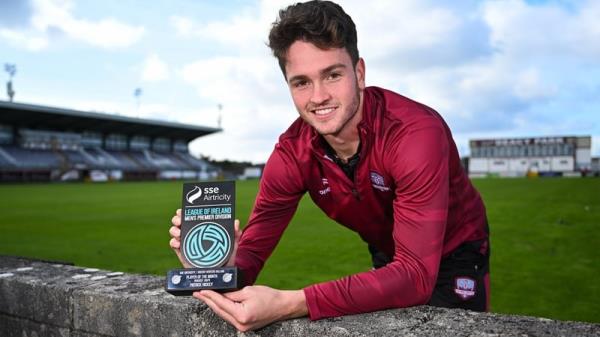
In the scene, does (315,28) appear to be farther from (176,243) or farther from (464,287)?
(464,287)

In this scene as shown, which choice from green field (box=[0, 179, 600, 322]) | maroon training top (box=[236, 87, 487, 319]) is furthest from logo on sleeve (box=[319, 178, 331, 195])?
green field (box=[0, 179, 600, 322])

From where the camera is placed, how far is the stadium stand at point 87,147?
157ft

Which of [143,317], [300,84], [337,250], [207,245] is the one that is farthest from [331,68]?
[337,250]

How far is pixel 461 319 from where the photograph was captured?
75.1 inches

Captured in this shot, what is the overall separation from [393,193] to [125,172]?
54599mm

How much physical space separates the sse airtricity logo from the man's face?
1.97 feet

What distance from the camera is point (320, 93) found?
2.22 meters

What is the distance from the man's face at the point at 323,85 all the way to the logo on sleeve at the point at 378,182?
27cm

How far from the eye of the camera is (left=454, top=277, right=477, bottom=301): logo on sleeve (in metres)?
2.73

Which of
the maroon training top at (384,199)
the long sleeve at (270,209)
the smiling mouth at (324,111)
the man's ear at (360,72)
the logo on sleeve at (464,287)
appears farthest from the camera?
the logo on sleeve at (464,287)

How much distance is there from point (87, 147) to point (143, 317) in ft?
201

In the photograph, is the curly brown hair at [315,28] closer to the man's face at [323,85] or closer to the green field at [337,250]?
the man's face at [323,85]

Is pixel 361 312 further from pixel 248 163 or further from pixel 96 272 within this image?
pixel 248 163

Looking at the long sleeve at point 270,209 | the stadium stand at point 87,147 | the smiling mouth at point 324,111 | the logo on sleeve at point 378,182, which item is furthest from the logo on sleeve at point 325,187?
the stadium stand at point 87,147
